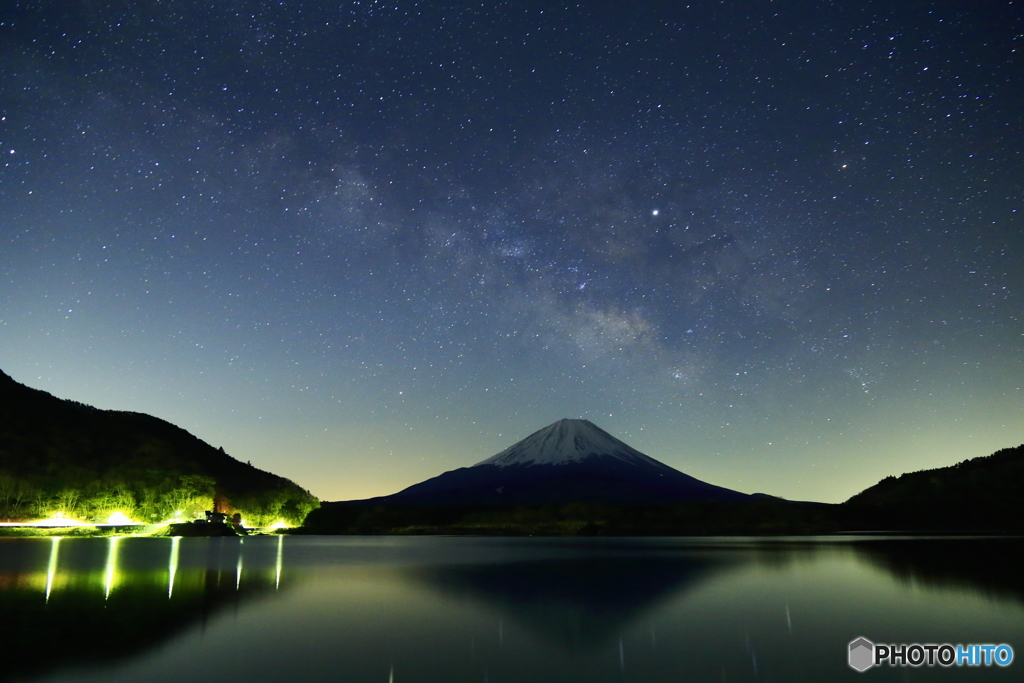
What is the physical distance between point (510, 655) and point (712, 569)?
78.8ft

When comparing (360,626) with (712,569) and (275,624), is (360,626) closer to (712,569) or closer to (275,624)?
(275,624)

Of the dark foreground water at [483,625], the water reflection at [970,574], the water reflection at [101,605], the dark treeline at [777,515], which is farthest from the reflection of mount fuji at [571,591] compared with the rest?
the dark treeline at [777,515]

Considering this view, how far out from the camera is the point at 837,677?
10.0 m

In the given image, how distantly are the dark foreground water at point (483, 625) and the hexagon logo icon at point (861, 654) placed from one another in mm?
214

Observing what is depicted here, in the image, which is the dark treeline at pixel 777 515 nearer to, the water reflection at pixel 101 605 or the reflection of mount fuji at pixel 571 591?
the reflection of mount fuji at pixel 571 591

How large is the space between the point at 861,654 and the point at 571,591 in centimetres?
1152

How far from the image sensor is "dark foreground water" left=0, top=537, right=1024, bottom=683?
10.2 metres

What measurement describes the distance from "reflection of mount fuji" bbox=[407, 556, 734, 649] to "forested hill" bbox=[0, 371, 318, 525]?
82.0 m

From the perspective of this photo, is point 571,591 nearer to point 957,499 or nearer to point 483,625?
point 483,625

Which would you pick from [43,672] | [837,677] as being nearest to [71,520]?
[43,672]

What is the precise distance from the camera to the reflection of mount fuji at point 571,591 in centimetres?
1464

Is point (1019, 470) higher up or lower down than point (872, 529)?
higher up

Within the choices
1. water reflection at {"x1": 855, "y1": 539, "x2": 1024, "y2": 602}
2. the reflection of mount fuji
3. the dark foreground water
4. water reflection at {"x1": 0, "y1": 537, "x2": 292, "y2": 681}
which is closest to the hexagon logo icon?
the dark foreground water

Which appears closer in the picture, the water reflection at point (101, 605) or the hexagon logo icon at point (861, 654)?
the hexagon logo icon at point (861, 654)
